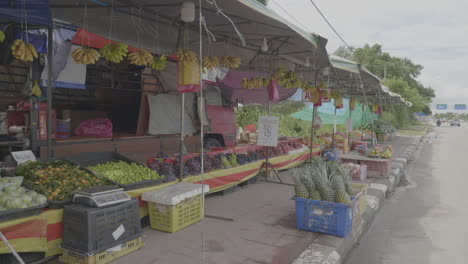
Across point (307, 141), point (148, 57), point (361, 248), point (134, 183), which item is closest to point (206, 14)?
point (148, 57)

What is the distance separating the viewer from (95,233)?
348 centimetres

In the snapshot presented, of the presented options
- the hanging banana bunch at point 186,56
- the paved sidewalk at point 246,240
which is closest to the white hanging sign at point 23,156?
the paved sidewalk at point 246,240

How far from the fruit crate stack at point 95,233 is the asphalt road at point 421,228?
315 centimetres

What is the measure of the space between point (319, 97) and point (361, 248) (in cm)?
554

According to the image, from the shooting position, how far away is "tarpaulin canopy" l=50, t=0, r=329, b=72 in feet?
15.6

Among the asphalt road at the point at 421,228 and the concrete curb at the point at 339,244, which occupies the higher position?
the concrete curb at the point at 339,244

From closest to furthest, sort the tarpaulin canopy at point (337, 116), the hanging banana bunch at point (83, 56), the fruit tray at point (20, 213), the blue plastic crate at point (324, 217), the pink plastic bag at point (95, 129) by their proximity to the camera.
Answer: the fruit tray at point (20, 213) < the hanging banana bunch at point (83, 56) < the blue plastic crate at point (324, 217) < the pink plastic bag at point (95, 129) < the tarpaulin canopy at point (337, 116)

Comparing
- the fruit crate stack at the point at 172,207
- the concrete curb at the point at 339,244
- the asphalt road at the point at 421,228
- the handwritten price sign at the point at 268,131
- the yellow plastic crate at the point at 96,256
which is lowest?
the asphalt road at the point at 421,228

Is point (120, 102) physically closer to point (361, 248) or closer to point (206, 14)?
point (206, 14)

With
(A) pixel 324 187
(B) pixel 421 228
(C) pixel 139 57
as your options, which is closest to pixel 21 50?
(C) pixel 139 57

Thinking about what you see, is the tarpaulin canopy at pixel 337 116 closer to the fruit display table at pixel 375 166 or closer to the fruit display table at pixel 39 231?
the fruit display table at pixel 375 166

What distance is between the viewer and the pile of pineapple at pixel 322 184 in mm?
4684

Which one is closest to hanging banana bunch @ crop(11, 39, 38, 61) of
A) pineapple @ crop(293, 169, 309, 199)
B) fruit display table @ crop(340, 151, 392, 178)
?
pineapple @ crop(293, 169, 309, 199)

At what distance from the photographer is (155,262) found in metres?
3.69
